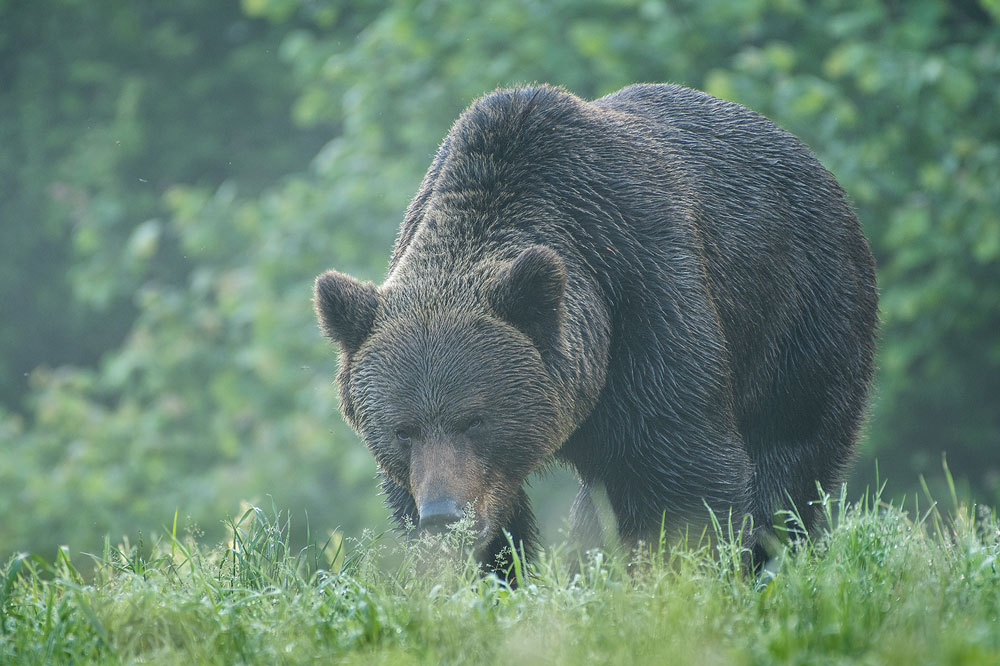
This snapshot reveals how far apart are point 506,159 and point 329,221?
25.7 feet

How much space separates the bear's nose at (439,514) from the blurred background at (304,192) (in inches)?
179

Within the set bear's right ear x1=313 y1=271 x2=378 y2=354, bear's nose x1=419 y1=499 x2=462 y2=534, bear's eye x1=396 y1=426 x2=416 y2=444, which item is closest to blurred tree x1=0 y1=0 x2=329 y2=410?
bear's right ear x1=313 y1=271 x2=378 y2=354

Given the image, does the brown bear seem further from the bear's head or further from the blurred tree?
the blurred tree

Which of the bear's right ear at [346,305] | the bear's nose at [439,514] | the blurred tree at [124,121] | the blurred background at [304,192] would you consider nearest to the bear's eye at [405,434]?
the bear's nose at [439,514]

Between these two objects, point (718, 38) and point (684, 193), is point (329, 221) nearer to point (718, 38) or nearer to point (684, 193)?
point (718, 38)

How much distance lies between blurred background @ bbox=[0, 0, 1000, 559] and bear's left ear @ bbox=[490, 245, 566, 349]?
4248 millimetres

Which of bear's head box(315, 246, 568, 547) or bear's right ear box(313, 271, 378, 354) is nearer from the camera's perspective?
bear's head box(315, 246, 568, 547)

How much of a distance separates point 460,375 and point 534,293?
411 mm

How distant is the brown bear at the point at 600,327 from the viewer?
14.3 ft

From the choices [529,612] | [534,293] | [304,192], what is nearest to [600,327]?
[534,293]

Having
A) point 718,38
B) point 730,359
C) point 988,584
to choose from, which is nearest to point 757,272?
point 730,359

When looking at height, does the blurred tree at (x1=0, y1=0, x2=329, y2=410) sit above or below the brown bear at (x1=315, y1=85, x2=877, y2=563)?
above

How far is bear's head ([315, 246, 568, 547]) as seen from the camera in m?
4.25

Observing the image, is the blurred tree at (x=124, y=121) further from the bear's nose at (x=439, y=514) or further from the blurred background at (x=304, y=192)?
the bear's nose at (x=439, y=514)
